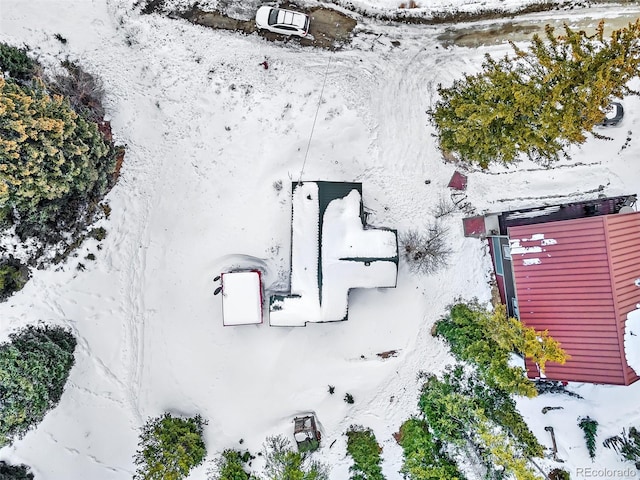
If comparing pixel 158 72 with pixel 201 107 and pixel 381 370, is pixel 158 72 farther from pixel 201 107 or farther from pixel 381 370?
pixel 381 370

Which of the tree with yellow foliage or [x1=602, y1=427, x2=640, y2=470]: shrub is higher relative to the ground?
the tree with yellow foliage

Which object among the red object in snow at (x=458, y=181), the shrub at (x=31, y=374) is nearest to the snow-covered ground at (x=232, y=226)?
the red object in snow at (x=458, y=181)

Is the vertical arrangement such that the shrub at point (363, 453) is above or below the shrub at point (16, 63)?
below

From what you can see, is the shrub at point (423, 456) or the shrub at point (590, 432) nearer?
the shrub at point (423, 456)

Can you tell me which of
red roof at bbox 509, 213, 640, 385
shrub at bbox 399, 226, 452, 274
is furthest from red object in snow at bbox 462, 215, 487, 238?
red roof at bbox 509, 213, 640, 385

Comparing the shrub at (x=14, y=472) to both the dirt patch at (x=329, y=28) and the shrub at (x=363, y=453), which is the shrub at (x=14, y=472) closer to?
the shrub at (x=363, y=453)

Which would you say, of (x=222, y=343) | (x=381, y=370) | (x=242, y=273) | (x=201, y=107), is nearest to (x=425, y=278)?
(x=381, y=370)

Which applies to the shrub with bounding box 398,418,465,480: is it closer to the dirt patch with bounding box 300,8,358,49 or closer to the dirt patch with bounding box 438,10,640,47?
the dirt patch with bounding box 300,8,358,49
